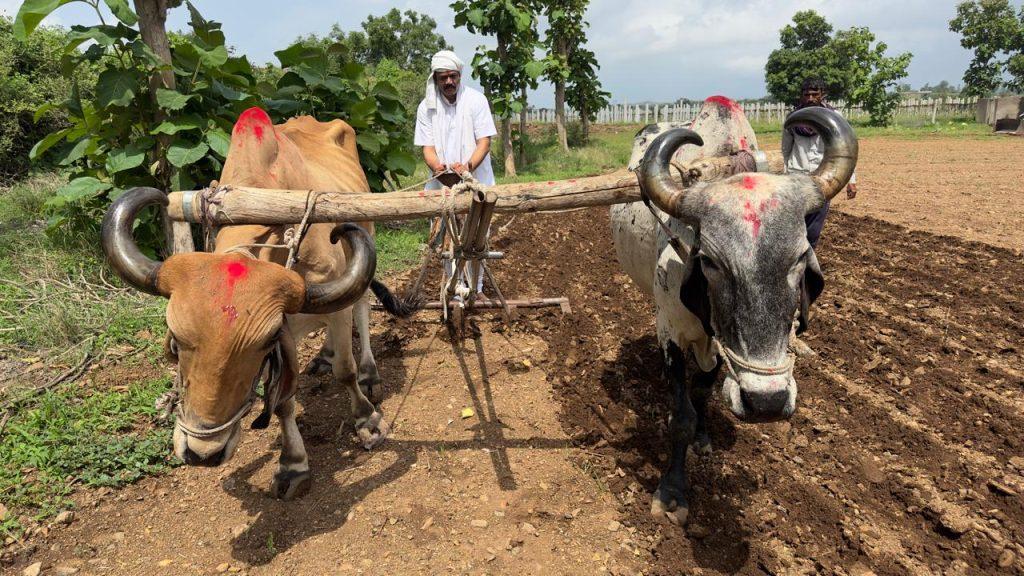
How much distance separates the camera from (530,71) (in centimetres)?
1634

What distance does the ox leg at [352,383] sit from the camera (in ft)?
13.2

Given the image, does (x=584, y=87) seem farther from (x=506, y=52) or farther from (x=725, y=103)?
(x=725, y=103)

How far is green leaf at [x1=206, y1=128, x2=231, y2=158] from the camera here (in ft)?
19.8

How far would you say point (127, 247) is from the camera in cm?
264

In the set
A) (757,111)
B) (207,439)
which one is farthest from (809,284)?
(757,111)

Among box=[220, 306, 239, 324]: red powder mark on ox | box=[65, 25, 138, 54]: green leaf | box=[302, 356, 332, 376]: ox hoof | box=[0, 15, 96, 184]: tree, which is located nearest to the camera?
box=[220, 306, 239, 324]: red powder mark on ox

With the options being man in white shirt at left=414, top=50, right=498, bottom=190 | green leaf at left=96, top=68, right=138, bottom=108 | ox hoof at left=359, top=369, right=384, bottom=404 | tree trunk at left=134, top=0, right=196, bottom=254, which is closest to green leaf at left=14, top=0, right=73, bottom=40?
green leaf at left=96, top=68, right=138, bottom=108

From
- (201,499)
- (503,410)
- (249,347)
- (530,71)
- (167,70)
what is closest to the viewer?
(249,347)

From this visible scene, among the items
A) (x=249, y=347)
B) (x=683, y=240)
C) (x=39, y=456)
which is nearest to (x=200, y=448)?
(x=249, y=347)

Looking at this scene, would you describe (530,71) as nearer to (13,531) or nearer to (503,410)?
(503,410)

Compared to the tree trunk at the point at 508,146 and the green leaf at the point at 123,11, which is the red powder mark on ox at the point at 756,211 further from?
the tree trunk at the point at 508,146

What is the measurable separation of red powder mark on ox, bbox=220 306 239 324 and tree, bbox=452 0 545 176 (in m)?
14.5

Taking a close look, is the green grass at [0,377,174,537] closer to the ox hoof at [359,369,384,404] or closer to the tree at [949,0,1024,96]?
the ox hoof at [359,369,384,404]

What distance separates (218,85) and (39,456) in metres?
4.06
